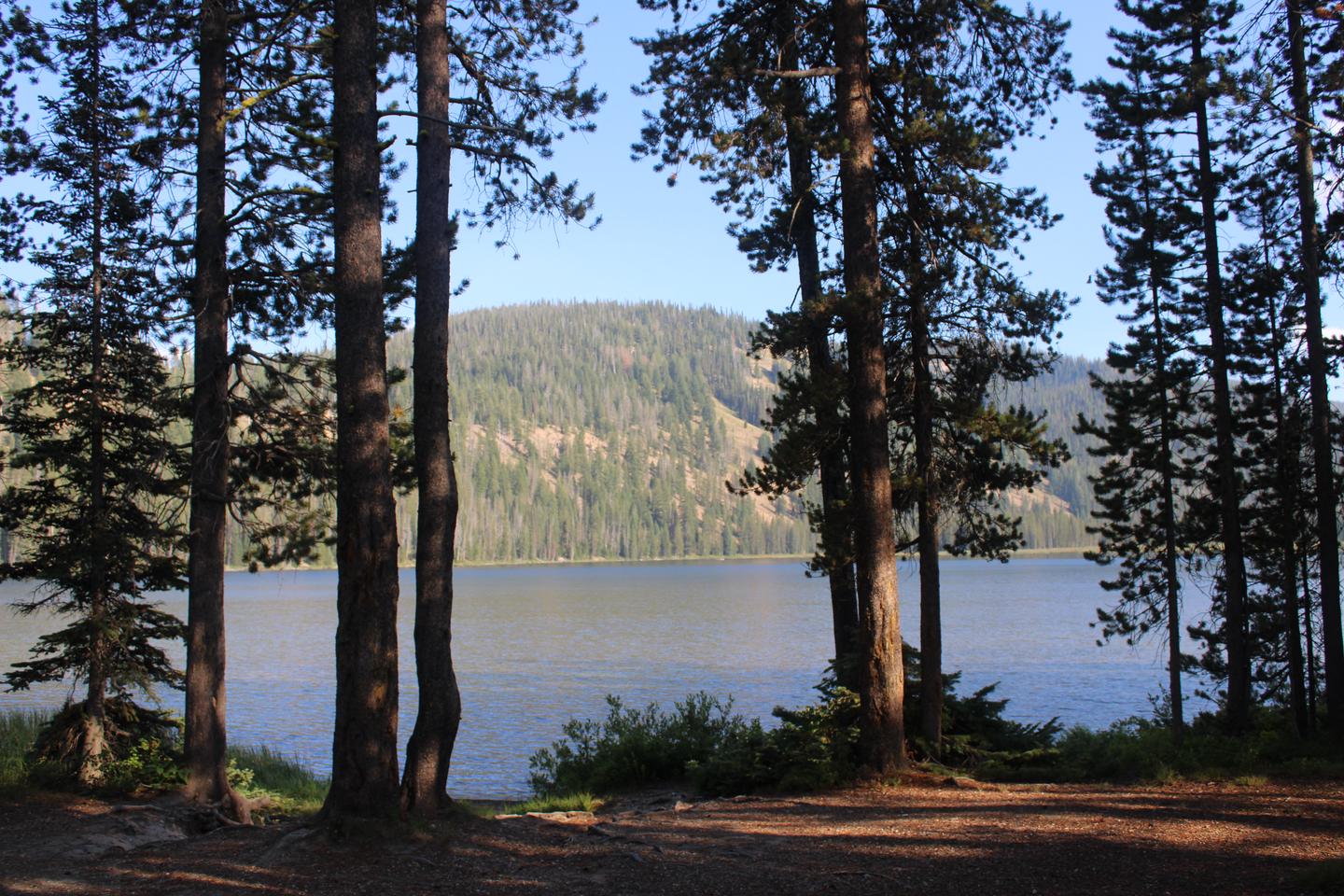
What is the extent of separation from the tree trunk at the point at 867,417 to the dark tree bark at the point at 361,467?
4.82 meters

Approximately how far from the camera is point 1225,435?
1559 centimetres

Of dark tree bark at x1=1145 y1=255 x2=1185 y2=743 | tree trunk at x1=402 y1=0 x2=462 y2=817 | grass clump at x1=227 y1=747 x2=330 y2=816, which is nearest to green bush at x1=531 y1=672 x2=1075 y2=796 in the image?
grass clump at x1=227 y1=747 x2=330 y2=816

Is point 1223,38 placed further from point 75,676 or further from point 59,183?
point 75,676

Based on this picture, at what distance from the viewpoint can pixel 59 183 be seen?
11.6 metres

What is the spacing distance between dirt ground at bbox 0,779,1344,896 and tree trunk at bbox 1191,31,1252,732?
25.1 ft

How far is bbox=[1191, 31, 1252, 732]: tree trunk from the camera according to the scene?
1538 cm

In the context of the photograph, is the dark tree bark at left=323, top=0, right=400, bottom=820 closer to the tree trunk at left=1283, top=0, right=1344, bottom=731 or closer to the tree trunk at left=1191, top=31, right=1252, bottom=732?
the tree trunk at left=1283, top=0, right=1344, bottom=731

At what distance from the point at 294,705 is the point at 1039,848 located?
22.6 metres

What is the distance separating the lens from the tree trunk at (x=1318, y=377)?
41.8 feet

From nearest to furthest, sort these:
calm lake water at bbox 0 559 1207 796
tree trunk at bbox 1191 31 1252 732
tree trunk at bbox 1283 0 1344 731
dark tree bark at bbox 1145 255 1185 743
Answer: tree trunk at bbox 1283 0 1344 731, tree trunk at bbox 1191 31 1252 732, dark tree bark at bbox 1145 255 1185 743, calm lake water at bbox 0 559 1207 796

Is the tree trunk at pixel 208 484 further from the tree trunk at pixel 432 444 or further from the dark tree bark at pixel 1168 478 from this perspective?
the dark tree bark at pixel 1168 478

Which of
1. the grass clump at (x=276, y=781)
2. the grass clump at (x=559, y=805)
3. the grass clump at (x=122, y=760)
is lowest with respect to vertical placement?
the grass clump at (x=276, y=781)

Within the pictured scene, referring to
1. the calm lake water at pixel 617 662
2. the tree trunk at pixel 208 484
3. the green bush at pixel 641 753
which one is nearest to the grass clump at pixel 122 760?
the tree trunk at pixel 208 484

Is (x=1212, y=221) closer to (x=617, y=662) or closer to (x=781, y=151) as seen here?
(x=781, y=151)
